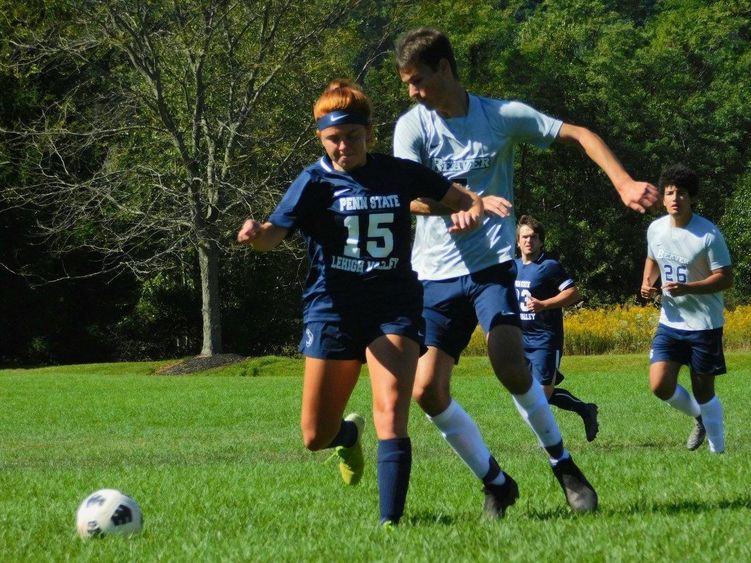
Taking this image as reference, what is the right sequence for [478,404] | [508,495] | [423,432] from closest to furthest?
[508,495]
[423,432]
[478,404]

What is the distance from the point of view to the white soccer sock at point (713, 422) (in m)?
9.88

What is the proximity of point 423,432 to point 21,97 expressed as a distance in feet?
73.2

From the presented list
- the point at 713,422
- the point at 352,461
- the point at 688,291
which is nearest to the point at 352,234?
the point at 352,461

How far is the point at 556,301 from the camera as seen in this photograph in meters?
10.6

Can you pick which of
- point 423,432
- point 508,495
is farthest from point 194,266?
point 508,495

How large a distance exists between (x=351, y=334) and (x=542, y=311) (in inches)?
223

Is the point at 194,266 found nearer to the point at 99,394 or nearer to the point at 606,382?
the point at 99,394

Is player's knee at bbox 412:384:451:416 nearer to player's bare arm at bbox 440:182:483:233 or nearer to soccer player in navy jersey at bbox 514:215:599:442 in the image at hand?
player's bare arm at bbox 440:182:483:233

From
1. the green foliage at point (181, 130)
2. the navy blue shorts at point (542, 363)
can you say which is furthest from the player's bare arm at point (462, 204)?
the green foliage at point (181, 130)

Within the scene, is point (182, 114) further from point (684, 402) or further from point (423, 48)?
point (423, 48)

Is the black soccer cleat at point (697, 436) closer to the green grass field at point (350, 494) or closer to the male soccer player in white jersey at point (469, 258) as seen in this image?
the green grass field at point (350, 494)

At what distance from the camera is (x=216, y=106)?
1294 inches

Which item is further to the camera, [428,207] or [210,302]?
[210,302]

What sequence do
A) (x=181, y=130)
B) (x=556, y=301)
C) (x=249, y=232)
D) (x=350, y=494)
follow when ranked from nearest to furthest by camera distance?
(x=249, y=232), (x=350, y=494), (x=556, y=301), (x=181, y=130)
